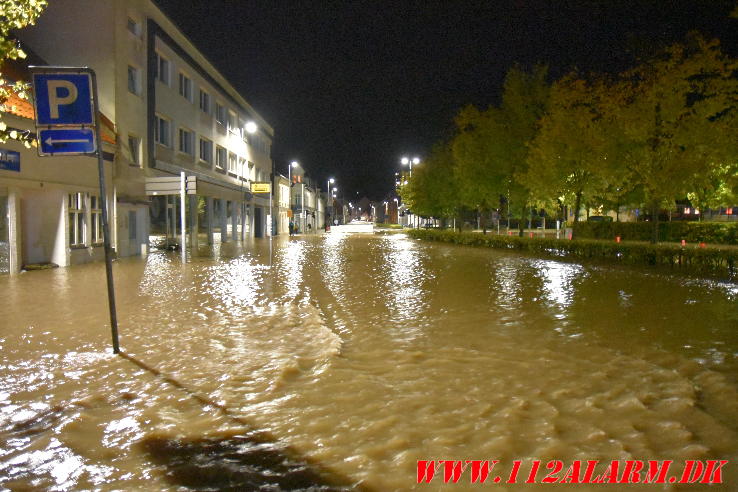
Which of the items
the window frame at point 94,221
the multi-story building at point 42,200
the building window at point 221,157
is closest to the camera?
the multi-story building at point 42,200

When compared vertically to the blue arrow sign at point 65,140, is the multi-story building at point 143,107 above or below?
above

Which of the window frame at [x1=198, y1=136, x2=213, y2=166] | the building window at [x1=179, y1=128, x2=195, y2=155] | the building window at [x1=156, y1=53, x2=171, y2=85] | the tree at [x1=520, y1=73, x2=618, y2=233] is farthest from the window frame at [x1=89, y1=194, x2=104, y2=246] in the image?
the tree at [x1=520, y1=73, x2=618, y2=233]

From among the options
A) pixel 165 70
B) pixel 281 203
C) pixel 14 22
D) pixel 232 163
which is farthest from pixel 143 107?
pixel 281 203

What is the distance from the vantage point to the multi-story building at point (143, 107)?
2141cm

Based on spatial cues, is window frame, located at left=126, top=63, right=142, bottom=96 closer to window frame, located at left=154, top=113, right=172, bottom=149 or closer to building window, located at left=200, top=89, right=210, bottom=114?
window frame, located at left=154, top=113, right=172, bottom=149

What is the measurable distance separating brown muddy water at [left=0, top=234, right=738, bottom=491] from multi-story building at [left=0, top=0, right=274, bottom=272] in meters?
11.0

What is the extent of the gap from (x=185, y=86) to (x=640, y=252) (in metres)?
24.7

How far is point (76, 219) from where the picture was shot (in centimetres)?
1892

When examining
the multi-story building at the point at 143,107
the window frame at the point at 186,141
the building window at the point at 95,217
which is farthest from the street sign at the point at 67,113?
the window frame at the point at 186,141

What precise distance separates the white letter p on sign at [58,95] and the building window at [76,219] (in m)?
13.4

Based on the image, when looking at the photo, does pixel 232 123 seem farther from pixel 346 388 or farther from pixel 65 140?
pixel 346 388

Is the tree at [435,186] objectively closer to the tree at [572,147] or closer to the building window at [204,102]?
the tree at [572,147]

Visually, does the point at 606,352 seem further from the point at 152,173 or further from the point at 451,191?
the point at 451,191

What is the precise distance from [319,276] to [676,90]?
46.0 ft
